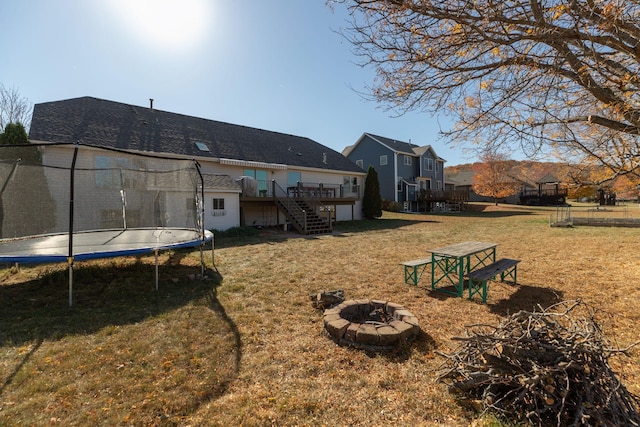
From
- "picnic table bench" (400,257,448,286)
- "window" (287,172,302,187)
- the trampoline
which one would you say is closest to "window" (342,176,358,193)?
"window" (287,172,302,187)

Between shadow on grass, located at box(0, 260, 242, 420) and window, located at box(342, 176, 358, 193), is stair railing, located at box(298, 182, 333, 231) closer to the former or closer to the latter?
window, located at box(342, 176, 358, 193)

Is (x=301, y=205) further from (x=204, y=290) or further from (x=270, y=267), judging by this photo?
(x=204, y=290)

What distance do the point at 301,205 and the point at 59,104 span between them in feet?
41.8

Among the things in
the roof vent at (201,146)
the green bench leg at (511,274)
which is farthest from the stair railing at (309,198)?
the green bench leg at (511,274)

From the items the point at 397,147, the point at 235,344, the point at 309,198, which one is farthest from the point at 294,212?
the point at 397,147

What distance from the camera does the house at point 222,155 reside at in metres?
12.7

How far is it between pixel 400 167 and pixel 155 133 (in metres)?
22.5

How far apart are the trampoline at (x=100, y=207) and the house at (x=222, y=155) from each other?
493 centimetres

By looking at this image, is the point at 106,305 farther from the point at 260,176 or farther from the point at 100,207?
the point at 260,176

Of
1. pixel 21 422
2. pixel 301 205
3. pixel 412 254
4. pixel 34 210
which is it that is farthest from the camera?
pixel 301 205

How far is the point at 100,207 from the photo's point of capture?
698 centimetres

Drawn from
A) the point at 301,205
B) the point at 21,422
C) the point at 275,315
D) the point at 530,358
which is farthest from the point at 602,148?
the point at 301,205

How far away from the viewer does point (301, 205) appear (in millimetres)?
15836

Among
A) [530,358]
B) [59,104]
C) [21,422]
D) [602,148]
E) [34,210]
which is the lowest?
[21,422]
